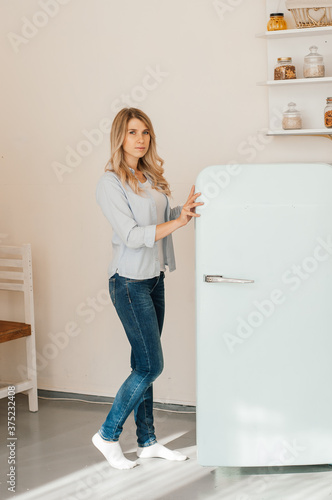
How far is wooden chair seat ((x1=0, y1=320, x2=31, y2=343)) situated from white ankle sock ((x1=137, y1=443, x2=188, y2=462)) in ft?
3.15

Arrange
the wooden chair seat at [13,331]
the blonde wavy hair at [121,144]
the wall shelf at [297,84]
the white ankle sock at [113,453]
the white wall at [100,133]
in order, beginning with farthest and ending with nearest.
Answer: the wooden chair seat at [13,331]
the white wall at [100,133]
the wall shelf at [297,84]
the white ankle sock at [113,453]
the blonde wavy hair at [121,144]

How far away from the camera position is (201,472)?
2.76 meters

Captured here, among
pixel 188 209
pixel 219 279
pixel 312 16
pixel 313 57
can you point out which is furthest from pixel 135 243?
pixel 312 16

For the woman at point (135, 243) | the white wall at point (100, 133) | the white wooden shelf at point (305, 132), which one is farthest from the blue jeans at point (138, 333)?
the white wooden shelf at point (305, 132)

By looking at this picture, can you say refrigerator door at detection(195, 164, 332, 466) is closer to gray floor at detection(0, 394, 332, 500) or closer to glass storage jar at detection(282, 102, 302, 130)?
gray floor at detection(0, 394, 332, 500)

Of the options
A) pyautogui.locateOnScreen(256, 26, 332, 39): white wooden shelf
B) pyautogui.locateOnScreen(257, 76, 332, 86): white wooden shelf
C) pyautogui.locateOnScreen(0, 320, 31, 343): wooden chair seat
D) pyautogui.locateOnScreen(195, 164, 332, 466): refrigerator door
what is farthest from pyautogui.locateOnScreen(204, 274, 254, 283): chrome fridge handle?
pyautogui.locateOnScreen(0, 320, 31, 343): wooden chair seat

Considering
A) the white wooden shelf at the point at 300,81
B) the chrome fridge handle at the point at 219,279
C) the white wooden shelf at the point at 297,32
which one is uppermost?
the white wooden shelf at the point at 297,32

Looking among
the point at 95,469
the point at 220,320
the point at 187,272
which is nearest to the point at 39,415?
the point at 95,469

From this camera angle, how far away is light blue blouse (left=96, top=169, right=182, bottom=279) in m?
2.59

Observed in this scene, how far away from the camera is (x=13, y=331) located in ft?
11.3

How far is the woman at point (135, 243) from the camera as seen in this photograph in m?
2.62

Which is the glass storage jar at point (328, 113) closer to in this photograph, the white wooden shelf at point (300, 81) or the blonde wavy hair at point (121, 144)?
the white wooden shelf at point (300, 81)

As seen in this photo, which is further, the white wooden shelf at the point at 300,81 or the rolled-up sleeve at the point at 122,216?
the white wooden shelf at the point at 300,81

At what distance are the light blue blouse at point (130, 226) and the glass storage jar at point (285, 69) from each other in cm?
84
